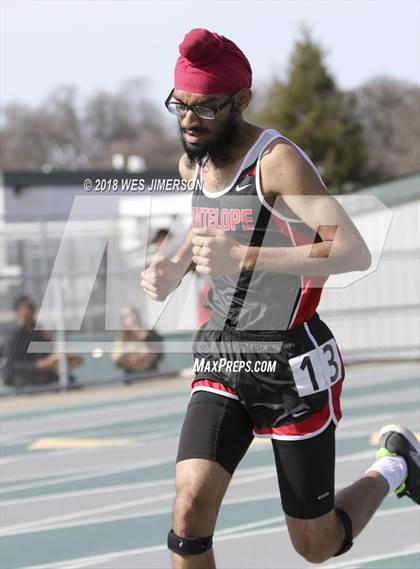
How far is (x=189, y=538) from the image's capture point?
13.7ft

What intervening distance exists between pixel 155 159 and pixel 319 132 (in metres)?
24.5

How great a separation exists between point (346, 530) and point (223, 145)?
1.70m

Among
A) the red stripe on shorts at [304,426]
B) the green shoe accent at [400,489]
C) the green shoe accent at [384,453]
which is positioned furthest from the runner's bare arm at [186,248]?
the green shoe accent at [400,489]

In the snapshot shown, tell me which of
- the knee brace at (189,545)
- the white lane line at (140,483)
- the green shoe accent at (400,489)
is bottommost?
the white lane line at (140,483)

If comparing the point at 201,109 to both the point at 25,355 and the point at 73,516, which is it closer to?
the point at 73,516

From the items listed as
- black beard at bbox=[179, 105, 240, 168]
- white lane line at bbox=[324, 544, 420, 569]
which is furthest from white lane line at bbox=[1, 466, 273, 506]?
black beard at bbox=[179, 105, 240, 168]

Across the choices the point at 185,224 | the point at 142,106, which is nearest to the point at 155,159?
the point at 142,106

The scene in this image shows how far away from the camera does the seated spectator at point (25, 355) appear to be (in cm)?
1488

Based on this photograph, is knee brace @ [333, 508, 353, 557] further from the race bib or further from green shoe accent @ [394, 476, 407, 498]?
green shoe accent @ [394, 476, 407, 498]

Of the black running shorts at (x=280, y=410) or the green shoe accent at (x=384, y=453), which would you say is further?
the green shoe accent at (x=384, y=453)

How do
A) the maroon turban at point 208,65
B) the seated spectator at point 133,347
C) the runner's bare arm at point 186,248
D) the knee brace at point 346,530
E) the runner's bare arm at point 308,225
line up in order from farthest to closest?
1. the seated spectator at point 133,347
2. the runner's bare arm at point 186,248
3. the knee brace at point 346,530
4. the maroon turban at point 208,65
5. the runner's bare arm at point 308,225

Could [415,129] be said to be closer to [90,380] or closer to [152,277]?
[90,380]

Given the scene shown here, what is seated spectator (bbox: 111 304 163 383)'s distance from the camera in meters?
15.3

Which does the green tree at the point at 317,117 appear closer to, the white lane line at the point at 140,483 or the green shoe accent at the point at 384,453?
the white lane line at the point at 140,483
